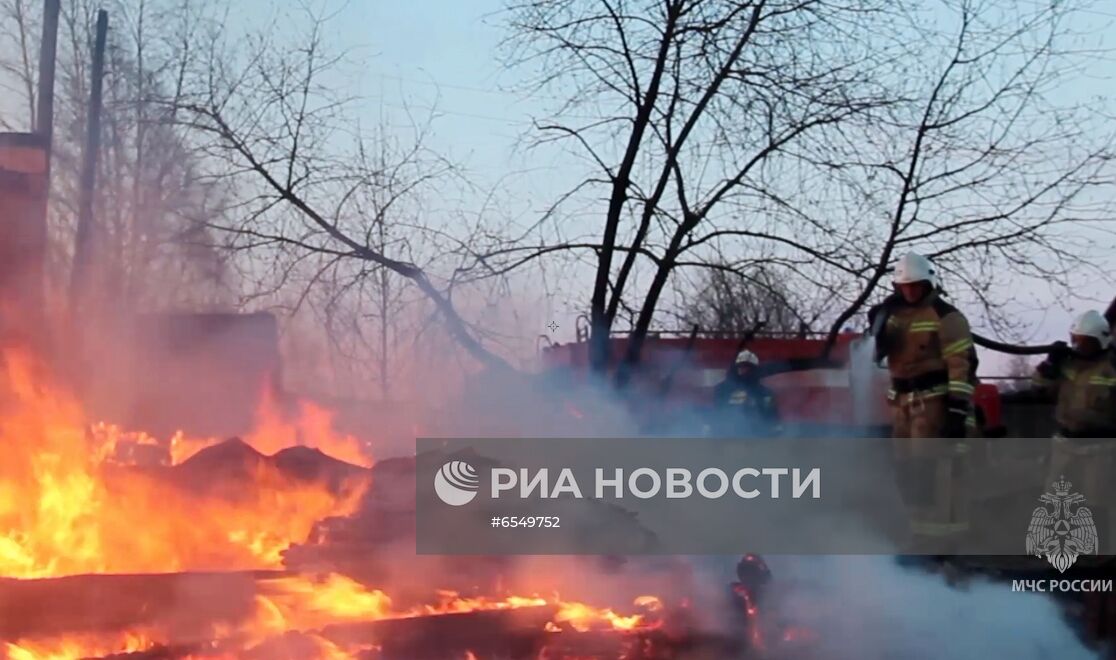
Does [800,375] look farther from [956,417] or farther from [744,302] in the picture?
[956,417]

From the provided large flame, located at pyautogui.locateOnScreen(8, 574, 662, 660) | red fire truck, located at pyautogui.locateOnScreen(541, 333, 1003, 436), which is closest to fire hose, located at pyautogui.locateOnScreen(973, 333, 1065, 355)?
red fire truck, located at pyautogui.locateOnScreen(541, 333, 1003, 436)

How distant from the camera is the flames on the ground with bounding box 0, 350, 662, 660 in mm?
5305

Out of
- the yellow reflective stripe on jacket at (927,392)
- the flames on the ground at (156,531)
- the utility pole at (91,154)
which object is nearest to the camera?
the flames on the ground at (156,531)

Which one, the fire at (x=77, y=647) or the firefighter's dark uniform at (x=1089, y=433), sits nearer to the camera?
the fire at (x=77, y=647)

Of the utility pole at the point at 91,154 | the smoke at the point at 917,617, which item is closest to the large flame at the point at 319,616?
the smoke at the point at 917,617

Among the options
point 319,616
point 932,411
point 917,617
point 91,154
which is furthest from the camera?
point 91,154

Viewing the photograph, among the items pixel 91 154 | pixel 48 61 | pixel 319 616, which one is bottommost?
pixel 319 616

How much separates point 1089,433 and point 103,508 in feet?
A: 19.9

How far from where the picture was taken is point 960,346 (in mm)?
6477

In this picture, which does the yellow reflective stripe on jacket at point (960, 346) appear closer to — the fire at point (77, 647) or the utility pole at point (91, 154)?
the fire at point (77, 647)

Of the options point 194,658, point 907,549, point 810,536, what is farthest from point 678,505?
point 194,658

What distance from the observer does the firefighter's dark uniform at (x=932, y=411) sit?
6.51 m

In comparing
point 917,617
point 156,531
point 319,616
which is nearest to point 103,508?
point 156,531

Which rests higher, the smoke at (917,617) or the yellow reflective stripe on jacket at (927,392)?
the yellow reflective stripe on jacket at (927,392)
